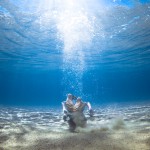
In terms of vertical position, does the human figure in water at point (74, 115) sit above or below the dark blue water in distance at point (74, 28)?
below

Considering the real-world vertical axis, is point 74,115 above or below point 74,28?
below

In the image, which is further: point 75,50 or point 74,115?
point 75,50

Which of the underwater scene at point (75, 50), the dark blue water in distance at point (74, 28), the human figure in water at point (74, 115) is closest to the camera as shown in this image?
the underwater scene at point (75, 50)

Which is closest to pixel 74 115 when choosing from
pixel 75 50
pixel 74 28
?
pixel 74 28

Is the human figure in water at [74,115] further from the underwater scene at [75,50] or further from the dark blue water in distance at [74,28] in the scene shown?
the dark blue water in distance at [74,28]

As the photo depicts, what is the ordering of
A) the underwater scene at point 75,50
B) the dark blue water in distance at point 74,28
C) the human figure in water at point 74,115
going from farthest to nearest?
the dark blue water in distance at point 74,28, the human figure in water at point 74,115, the underwater scene at point 75,50

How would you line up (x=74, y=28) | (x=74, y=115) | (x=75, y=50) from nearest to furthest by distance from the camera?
1. (x=74, y=115)
2. (x=74, y=28)
3. (x=75, y=50)

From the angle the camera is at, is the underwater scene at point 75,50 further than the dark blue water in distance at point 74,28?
No

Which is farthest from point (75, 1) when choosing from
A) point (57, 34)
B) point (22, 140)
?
point (22, 140)

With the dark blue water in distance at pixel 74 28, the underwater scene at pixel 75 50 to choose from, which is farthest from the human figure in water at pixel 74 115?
the dark blue water in distance at pixel 74 28

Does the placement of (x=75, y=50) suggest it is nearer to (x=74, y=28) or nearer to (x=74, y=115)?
(x=74, y=28)

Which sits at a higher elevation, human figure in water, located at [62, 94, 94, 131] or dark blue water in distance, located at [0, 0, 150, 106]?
dark blue water in distance, located at [0, 0, 150, 106]

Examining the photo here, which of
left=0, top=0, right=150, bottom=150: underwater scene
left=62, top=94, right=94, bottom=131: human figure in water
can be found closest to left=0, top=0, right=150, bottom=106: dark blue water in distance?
left=0, top=0, right=150, bottom=150: underwater scene

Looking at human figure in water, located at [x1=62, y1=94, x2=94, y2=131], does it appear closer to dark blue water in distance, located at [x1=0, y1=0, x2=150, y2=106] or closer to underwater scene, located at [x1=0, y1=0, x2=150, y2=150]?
underwater scene, located at [x1=0, y1=0, x2=150, y2=150]
